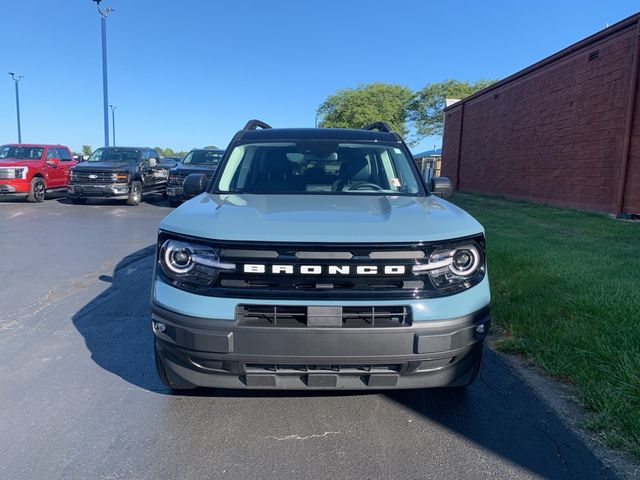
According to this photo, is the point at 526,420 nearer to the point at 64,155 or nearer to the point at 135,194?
the point at 135,194

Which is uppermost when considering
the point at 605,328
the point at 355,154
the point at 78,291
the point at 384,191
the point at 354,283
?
the point at 355,154

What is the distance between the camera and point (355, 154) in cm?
432

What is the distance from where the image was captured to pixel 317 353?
2.46 meters

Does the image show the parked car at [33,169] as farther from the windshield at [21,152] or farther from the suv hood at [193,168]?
the suv hood at [193,168]

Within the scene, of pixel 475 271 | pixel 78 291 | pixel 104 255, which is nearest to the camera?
pixel 475 271

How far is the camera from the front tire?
52.0 ft

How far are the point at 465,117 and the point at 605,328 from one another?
19.9 meters

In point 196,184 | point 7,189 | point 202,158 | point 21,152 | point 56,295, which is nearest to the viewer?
point 196,184

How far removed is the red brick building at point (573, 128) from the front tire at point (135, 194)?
1276 centimetres

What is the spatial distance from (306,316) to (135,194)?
15.0 metres

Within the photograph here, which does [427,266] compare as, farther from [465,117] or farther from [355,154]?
[465,117]

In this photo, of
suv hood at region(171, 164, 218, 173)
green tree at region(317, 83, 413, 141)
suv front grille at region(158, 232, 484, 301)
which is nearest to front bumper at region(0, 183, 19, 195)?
suv hood at region(171, 164, 218, 173)

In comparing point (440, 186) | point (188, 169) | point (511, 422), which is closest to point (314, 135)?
point (440, 186)

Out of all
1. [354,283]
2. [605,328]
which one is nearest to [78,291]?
[354,283]
